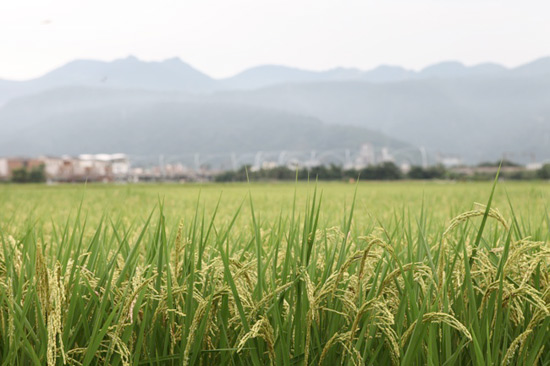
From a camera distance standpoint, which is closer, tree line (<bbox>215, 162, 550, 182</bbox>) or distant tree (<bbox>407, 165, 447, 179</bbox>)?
tree line (<bbox>215, 162, 550, 182</bbox>)

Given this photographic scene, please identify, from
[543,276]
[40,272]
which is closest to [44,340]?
[40,272]

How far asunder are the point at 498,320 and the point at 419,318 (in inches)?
10.1

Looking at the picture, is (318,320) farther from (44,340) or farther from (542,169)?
(542,169)

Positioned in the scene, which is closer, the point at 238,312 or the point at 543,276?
the point at 238,312

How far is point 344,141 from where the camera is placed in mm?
183250

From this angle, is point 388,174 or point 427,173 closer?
point 388,174

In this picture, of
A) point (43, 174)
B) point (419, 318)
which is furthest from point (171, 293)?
point (43, 174)

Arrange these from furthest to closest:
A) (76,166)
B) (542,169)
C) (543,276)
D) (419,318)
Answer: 1. (76,166)
2. (542,169)
3. (543,276)
4. (419,318)

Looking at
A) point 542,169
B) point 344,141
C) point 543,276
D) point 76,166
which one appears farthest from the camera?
point 344,141

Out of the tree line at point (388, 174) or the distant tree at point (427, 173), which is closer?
the tree line at point (388, 174)

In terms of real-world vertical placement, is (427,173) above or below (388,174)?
above

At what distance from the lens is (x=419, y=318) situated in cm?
112

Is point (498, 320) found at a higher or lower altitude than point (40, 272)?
lower

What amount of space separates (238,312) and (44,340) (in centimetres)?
44
